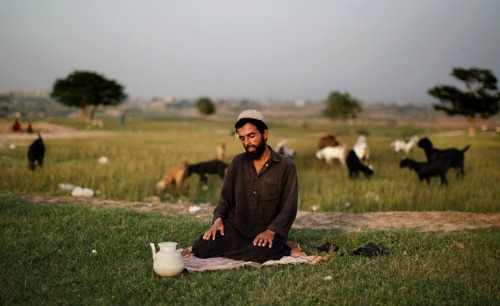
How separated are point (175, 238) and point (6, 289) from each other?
2.93 metres

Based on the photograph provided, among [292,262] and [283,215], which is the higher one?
[283,215]

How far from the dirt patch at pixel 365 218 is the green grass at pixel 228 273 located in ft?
3.18

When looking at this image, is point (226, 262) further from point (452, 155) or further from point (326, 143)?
point (326, 143)

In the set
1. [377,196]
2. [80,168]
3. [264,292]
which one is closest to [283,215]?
[264,292]

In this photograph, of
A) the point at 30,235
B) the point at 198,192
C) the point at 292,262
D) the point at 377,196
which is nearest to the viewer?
the point at 292,262

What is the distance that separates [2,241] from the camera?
7.20 metres

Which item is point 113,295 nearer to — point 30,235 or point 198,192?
point 30,235

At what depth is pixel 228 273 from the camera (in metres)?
5.92

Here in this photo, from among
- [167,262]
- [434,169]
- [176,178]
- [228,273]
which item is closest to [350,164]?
[434,169]

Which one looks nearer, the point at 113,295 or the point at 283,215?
the point at 113,295

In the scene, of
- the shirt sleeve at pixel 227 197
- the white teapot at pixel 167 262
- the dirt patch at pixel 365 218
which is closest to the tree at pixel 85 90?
the dirt patch at pixel 365 218

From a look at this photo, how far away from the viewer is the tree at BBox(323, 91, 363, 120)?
324 feet

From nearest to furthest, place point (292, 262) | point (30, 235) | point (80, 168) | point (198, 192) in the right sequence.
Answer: point (292, 262) < point (30, 235) < point (198, 192) < point (80, 168)

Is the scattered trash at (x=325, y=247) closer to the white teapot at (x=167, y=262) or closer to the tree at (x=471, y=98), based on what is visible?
the white teapot at (x=167, y=262)
